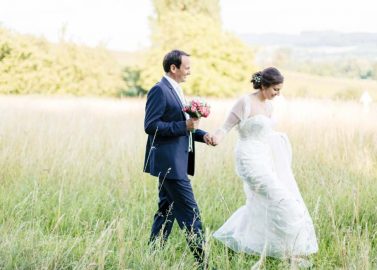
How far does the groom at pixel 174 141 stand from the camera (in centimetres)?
404

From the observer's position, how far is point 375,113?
9625 millimetres

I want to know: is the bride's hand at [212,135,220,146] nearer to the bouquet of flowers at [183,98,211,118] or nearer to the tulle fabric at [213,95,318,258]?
the tulle fabric at [213,95,318,258]

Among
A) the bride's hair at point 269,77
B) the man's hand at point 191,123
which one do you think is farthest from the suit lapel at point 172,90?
the bride's hair at point 269,77

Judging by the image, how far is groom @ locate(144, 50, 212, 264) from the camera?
4043 mm

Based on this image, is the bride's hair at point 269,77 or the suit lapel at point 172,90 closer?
the suit lapel at point 172,90

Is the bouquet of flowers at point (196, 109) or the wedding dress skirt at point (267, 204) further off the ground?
the bouquet of flowers at point (196, 109)

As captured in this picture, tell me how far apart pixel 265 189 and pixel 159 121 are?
1.07 meters

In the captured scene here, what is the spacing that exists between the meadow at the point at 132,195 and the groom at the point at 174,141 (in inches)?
10.2

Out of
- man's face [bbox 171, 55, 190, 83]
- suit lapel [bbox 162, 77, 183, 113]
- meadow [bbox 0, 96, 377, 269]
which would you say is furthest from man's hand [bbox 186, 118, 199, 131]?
meadow [bbox 0, 96, 377, 269]

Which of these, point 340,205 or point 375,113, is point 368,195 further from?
point 375,113

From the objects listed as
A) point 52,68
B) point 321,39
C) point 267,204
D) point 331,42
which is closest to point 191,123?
point 267,204

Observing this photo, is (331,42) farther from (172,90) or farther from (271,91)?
(172,90)

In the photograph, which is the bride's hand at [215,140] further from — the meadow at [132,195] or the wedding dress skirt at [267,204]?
the meadow at [132,195]

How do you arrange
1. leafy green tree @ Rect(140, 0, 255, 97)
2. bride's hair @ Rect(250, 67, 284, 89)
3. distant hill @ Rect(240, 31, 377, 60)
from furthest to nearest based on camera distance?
leafy green tree @ Rect(140, 0, 255, 97)
distant hill @ Rect(240, 31, 377, 60)
bride's hair @ Rect(250, 67, 284, 89)
